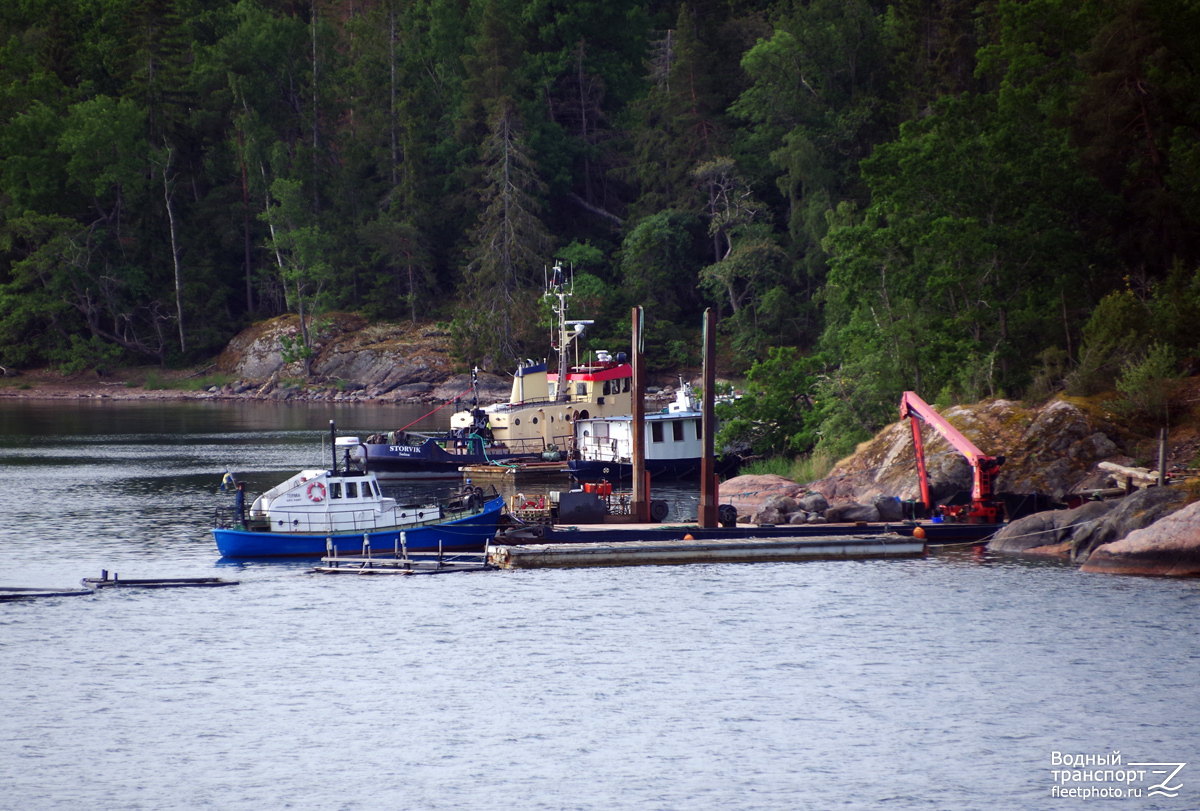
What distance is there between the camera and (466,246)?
109875mm

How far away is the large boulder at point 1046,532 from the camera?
1432 inches

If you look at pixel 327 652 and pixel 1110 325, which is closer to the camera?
pixel 327 652

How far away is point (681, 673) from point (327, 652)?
8109 mm

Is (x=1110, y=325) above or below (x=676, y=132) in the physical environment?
below

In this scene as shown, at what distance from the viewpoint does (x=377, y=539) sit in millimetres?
36750

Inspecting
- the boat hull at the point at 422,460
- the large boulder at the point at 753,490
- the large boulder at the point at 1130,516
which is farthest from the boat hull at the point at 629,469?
the large boulder at the point at 1130,516

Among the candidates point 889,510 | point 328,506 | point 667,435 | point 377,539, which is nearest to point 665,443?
point 667,435

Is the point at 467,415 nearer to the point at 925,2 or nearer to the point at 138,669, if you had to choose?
the point at 138,669

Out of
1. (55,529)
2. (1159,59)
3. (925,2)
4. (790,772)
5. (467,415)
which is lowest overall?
(790,772)

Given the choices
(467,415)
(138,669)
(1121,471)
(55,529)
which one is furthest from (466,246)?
(138,669)

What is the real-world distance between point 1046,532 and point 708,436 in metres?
10.4

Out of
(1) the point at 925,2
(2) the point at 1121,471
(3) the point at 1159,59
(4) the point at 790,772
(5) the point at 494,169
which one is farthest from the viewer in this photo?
(5) the point at 494,169

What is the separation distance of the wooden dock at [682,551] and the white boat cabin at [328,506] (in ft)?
12.6

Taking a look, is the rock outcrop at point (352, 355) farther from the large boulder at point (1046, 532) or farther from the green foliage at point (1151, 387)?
the large boulder at point (1046, 532)
